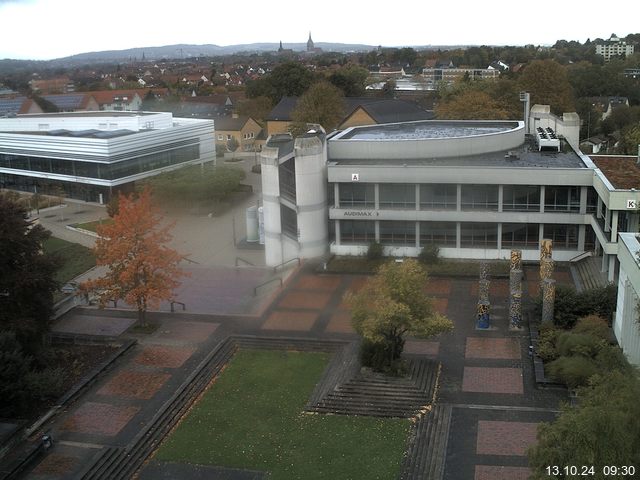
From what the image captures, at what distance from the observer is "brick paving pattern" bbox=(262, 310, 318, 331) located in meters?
30.5

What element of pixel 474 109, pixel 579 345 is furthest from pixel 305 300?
pixel 474 109

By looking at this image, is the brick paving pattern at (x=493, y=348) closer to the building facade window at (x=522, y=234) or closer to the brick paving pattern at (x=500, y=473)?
the brick paving pattern at (x=500, y=473)

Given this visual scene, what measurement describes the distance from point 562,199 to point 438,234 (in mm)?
6563

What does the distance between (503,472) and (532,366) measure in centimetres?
690

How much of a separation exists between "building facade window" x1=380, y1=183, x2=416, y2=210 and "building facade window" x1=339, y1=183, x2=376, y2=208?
1.90ft

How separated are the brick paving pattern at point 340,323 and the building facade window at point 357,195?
909cm

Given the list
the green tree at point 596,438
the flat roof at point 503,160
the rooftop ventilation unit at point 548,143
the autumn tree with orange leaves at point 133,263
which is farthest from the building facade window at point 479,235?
the green tree at point 596,438

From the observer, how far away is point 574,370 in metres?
23.2

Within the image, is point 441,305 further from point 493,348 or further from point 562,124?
point 562,124

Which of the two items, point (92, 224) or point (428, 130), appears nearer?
point (428, 130)

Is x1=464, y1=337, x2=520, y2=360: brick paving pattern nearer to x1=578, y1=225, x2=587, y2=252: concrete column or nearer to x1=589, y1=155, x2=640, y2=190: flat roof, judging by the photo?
x1=589, y1=155, x2=640, y2=190: flat roof

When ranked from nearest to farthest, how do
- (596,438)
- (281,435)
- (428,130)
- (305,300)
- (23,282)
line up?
(596,438)
(281,435)
(23,282)
(305,300)
(428,130)

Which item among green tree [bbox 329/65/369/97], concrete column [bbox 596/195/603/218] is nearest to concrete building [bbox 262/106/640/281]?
concrete column [bbox 596/195/603/218]

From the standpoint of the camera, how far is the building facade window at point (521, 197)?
122ft
